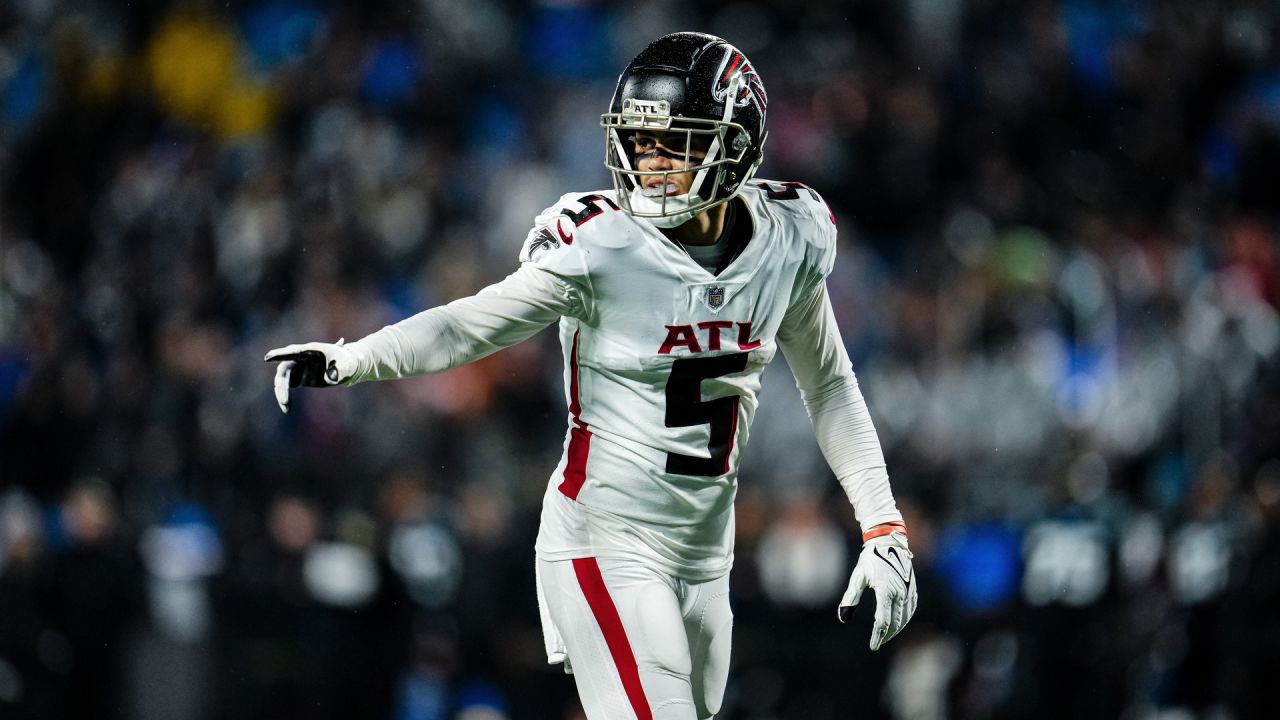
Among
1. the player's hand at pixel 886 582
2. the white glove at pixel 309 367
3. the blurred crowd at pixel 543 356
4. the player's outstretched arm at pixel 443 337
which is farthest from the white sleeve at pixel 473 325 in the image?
the blurred crowd at pixel 543 356

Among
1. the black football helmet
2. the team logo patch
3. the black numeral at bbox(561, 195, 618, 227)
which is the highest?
the black football helmet

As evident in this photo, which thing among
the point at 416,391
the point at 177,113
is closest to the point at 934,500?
the point at 416,391

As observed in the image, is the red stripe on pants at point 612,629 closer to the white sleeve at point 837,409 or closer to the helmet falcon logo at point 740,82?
the white sleeve at point 837,409

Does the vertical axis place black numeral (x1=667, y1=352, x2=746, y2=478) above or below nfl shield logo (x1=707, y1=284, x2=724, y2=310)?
below

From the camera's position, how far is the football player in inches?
147

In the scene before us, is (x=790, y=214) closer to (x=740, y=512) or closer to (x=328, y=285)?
(x=740, y=512)

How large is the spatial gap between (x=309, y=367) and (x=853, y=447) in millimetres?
1486

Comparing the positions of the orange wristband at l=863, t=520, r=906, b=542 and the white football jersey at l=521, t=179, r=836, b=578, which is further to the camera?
the orange wristband at l=863, t=520, r=906, b=542

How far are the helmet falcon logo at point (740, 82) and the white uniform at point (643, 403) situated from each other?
0.24 metres

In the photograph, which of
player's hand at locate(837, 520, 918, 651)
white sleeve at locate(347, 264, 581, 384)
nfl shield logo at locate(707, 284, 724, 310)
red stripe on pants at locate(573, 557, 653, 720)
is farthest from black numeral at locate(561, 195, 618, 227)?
player's hand at locate(837, 520, 918, 651)

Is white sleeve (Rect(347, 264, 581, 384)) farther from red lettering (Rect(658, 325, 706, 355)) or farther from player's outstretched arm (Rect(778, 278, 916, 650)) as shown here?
player's outstretched arm (Rect(778, 278, 916, 650))

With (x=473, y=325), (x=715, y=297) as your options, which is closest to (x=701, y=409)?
(x=715, y=297)

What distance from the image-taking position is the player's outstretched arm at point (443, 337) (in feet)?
11.0

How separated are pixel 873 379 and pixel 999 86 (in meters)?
2.23
